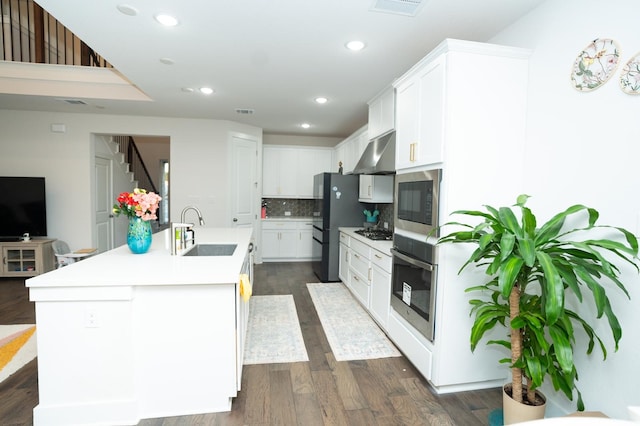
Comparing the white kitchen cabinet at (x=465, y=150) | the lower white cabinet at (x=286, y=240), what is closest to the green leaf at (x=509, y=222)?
the white kitchen cabinet at (x=465, y=150)

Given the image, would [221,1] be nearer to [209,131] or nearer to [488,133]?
[488,133]

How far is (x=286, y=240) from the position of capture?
639 centimetres

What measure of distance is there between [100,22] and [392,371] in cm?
348

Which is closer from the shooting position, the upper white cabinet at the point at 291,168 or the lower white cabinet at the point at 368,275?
the lower white cabinet at the point at 368,275

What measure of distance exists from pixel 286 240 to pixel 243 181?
1.46 meters

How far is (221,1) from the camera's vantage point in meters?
2.13

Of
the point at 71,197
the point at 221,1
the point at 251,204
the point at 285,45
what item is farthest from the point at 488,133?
the point at 71,197

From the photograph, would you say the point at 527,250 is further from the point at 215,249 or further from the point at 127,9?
the point at 127,9

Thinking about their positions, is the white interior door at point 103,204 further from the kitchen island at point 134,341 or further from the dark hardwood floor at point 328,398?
the kitchen island at point 134,341

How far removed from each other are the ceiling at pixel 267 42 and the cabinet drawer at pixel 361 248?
1.83m

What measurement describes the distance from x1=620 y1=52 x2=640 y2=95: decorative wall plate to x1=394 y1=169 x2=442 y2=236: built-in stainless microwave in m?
0.97

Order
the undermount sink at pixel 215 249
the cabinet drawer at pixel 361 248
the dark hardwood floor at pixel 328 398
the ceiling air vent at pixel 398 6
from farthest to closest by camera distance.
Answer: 1. the cabinet drawer at pixel 361 248
2. the undermount sink at pixel 215 249
3. the ceiling air vent at pixel 398 6
4. the dark hardwood floor at pixel 328 398

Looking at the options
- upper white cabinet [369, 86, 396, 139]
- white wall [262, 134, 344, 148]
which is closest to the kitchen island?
upper white cabinet [369, 86, 396, 139]

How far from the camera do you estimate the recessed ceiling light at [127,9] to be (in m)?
2.17
